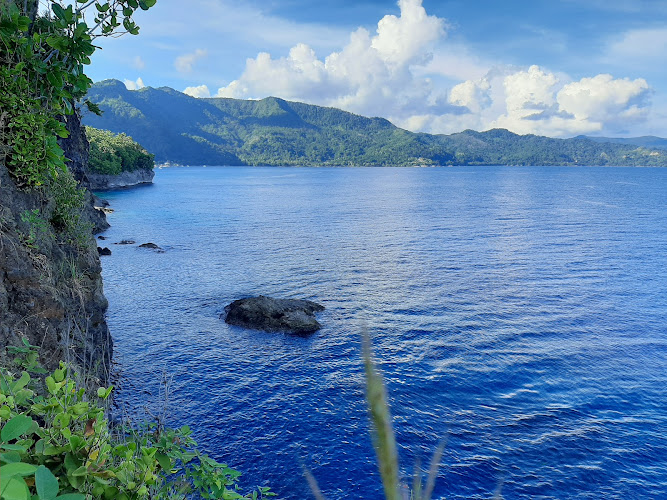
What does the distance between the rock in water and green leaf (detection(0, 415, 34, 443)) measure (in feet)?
90.2

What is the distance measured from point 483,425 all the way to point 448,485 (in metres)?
4.36

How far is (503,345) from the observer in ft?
96.3

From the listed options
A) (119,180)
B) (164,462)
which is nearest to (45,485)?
(164,462)

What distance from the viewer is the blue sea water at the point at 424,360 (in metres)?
18.5

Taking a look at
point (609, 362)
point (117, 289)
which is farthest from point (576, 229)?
point (117, 289)

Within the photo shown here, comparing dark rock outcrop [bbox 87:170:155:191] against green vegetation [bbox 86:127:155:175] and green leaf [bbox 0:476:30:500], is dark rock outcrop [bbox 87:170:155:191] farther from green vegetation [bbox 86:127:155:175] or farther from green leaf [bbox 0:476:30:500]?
green leaf [bbox 0:476:30:500]

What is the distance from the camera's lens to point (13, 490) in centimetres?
261

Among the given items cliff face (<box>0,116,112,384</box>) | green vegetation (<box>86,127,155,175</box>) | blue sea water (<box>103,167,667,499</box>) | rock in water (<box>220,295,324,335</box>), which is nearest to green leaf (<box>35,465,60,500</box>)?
blue sea water (<box>103,167,667,499</box>)

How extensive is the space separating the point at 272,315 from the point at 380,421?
102 feet

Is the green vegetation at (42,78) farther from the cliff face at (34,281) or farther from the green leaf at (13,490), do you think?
the green leaf at (13,490)

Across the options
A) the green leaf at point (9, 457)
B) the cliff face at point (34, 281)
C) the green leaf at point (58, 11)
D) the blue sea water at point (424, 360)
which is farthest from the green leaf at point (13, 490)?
the green leaf at point (58, 11)

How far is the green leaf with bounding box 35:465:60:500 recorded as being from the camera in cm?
306

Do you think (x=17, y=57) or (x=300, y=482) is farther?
(x=300, y=482)

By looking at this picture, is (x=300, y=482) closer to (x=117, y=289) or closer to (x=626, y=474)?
(x=626, y=474)
